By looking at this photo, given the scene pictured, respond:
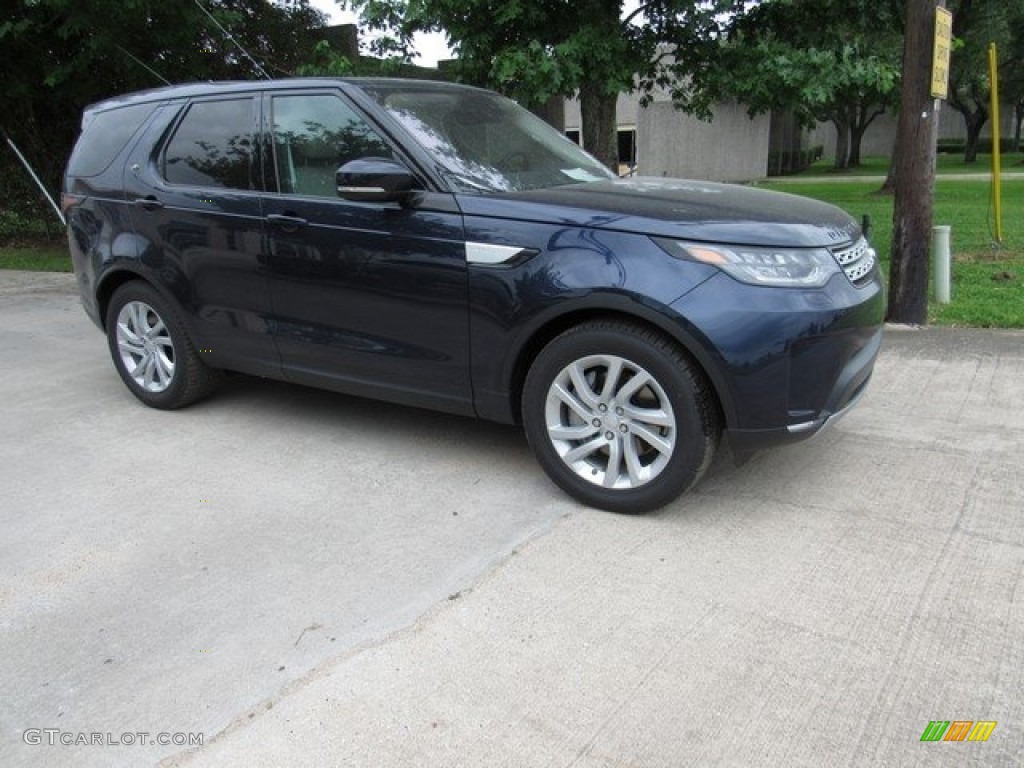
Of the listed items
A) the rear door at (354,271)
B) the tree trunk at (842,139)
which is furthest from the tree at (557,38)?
the tree trunk at (842,139)

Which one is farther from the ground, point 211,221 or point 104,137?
point 104,137

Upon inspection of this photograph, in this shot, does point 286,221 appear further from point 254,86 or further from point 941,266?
point 941,266

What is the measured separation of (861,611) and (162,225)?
13.5 ft

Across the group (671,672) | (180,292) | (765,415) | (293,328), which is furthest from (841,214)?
(180,292)

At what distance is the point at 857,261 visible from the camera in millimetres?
3865

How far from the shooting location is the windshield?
4180 mm

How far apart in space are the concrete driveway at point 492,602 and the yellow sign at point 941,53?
2647 mm

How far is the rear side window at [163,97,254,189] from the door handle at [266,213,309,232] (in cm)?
30

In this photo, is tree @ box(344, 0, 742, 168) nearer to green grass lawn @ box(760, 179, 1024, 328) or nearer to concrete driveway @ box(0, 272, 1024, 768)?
green grass lawn @ box(760, 179, 1024, 328)

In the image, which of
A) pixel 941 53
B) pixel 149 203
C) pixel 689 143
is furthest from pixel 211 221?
pixel 689 143

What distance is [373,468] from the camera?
446cm

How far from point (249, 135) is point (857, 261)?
3145 millimetres

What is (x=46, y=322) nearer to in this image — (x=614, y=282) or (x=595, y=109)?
(x=595, y=109)

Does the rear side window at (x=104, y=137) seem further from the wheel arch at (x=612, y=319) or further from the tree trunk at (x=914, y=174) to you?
the tree trunk at (x=914, y=174)
